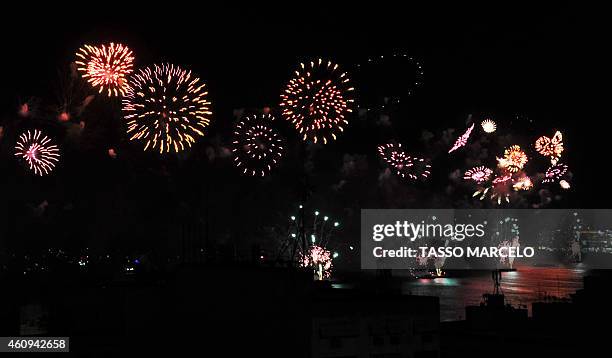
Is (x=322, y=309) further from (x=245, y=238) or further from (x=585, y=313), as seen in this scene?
(x=245, y=238)

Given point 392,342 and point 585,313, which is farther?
point 585,313

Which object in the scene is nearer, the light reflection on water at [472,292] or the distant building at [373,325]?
the distant building at [373,325]

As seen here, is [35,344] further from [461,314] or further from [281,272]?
[461,314]

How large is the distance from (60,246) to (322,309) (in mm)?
137737

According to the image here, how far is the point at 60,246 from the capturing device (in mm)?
170500

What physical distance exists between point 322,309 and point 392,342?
19.7 feet

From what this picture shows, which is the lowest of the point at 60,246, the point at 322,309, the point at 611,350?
the point at 611,350

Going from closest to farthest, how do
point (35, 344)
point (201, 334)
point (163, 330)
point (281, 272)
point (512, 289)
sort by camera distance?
point (281, 272) < point (201, 334) < point (163, 330) < point (35, 344) < point (512, 289)

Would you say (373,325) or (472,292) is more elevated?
(472,292)

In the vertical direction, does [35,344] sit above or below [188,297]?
below

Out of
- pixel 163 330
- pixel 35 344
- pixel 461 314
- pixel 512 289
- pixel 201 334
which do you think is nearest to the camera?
pixel 201 334

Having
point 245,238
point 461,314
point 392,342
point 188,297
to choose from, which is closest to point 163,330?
point 188,297

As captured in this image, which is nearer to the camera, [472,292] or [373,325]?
[373,325]

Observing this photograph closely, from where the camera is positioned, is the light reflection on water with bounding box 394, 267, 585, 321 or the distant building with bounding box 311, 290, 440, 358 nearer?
the distant building with bounding box 311, 290, 440, 358
